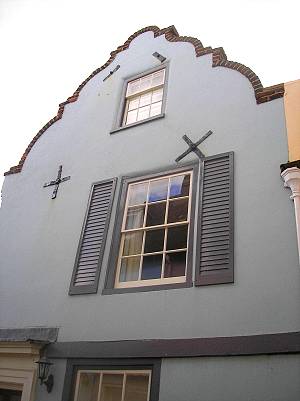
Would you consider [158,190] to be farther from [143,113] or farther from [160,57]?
[160,57]

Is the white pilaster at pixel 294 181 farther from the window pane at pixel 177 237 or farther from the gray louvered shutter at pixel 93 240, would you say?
the gray louvered shutter at pixel 93 240

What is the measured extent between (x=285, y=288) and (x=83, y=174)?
450 centimetres

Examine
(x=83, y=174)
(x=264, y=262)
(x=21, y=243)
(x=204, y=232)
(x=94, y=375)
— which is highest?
(x=83, y=174)

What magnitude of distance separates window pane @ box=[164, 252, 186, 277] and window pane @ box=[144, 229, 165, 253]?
0.24 m

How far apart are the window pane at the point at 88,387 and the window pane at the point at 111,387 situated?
117 millimetres

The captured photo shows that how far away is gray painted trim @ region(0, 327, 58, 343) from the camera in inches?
251

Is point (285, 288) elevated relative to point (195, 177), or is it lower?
lower

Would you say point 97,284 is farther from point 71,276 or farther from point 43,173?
point 43,173

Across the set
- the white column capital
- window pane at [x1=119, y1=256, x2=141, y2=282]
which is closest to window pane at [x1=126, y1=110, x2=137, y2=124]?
window pane at [x1=119, y1=256, x2=141, y2=282]

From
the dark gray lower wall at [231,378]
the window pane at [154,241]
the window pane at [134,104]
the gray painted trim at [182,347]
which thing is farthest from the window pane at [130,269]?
the window pane at [134,104]

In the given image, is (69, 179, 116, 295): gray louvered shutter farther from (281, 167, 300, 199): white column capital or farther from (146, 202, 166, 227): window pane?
(281, 167, 300, 199): white column capital

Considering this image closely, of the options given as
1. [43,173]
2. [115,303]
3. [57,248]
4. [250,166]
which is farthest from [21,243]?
[250,166]

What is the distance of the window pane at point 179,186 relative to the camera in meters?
6.54

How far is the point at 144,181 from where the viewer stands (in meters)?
7.06
